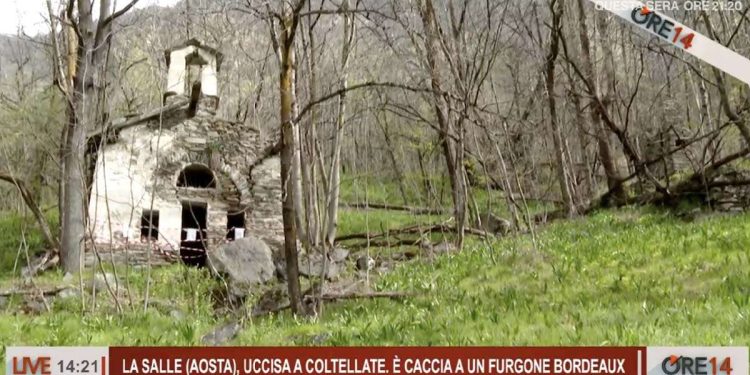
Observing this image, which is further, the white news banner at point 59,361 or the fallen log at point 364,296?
the fallen log at point 364,296

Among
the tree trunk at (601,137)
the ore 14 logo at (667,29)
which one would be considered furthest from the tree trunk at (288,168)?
the tree trunk at (601,137)

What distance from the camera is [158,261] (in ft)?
63.5

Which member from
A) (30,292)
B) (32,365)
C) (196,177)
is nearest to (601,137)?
(196,177)

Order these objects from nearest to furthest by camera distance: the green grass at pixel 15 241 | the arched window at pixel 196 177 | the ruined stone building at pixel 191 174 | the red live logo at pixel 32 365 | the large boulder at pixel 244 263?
1. the red live logo at pixel 32 365
2. the large boulder at pixel 244 263
3. the green grass at pixel 15 241
4. the ruined stone building at pixel 191 174
5. the arched window at pixel 196 177

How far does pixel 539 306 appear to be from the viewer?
273 inches

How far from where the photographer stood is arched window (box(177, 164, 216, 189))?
2076 centimetres

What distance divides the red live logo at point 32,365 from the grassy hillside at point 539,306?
1663 millimetres

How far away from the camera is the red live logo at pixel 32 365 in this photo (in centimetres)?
507

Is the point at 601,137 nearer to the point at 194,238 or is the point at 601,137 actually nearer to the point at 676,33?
the point at 676,33

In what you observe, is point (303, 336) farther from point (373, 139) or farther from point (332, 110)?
point (373, 139)

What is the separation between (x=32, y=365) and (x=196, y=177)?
17213mm

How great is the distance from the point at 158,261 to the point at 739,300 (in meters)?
16.4

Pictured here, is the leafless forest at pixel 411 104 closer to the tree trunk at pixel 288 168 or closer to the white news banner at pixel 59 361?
the tree trunk at pixel 288 168

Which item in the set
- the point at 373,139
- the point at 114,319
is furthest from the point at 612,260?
the point at 373,139
